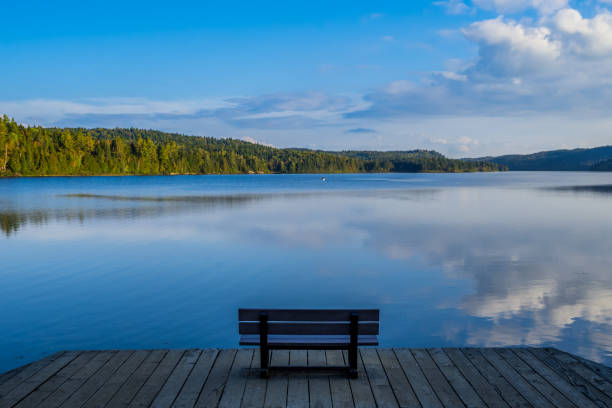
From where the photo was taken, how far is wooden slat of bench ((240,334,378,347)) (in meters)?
5.03

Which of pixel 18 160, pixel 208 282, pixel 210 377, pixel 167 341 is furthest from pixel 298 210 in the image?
pixel 18 160

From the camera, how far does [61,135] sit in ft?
436

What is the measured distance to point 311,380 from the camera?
204 inches

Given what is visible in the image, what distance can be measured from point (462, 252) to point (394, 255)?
327cm

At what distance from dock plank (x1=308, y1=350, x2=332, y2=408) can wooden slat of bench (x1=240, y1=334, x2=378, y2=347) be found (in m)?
0.51

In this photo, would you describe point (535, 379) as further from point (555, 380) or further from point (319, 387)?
point (319, 387)

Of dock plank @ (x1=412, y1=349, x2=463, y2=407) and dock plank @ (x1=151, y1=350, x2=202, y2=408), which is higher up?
dock plank @ (x1=151, y1=350, x2=202, y2=408)

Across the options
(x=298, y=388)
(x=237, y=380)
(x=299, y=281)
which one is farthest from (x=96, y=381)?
(x=299, y=281)

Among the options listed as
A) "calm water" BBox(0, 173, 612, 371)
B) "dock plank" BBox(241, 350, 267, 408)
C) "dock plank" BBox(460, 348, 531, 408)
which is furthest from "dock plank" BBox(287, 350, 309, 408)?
"calm water" BBox(0, 173, 612, 371)

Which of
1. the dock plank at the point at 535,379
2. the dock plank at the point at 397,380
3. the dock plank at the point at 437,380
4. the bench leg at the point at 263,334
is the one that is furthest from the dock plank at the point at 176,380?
the dock plank at the point at 535,379

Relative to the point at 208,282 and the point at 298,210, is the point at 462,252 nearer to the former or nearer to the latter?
the point at 208,282

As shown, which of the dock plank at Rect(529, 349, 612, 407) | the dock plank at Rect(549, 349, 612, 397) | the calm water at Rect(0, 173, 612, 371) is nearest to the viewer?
the dock plank at Rect(529, 349, 612, 407)

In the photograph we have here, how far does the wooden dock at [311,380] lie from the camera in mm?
4770

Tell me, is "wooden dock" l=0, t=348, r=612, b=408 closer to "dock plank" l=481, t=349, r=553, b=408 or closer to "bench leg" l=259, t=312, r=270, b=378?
"dock plank" l=481, t=349, r=553, b=408
